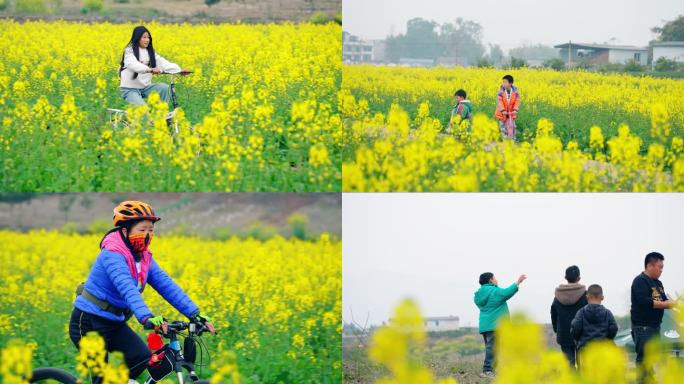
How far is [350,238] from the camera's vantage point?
9.25 m

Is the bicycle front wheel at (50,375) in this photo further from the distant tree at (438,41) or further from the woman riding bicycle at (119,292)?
the distant tree at (438,41)

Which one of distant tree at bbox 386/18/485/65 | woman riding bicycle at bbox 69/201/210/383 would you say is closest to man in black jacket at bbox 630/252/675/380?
distant tree at bbox 386/18/485/65

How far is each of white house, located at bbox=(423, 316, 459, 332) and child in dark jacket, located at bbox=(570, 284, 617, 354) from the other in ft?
3.99

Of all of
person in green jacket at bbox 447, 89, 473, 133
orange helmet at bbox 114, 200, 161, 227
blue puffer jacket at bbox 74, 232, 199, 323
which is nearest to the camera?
blue puffer jacket at bbox 74, 232, 199, 323

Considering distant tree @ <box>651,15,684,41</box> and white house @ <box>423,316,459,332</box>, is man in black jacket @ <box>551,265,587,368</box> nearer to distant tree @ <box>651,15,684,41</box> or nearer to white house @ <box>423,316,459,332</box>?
white house @ <box>423,316,459,332</box>

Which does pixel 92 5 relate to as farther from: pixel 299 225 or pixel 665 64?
pixel 665 64

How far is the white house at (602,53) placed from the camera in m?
9.66

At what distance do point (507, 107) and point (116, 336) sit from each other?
12.7 feet

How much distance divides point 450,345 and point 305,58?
2538 mm

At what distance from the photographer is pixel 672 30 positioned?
9.57m

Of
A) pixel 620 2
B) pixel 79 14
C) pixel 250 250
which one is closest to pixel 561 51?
pixel 620 2

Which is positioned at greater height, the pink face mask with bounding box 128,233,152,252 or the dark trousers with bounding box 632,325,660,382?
the pink face mask with bounding box 128,233,152,252

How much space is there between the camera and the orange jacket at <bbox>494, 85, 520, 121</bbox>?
953 cm

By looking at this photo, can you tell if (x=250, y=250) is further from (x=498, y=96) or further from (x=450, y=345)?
(x=498, y=96)
